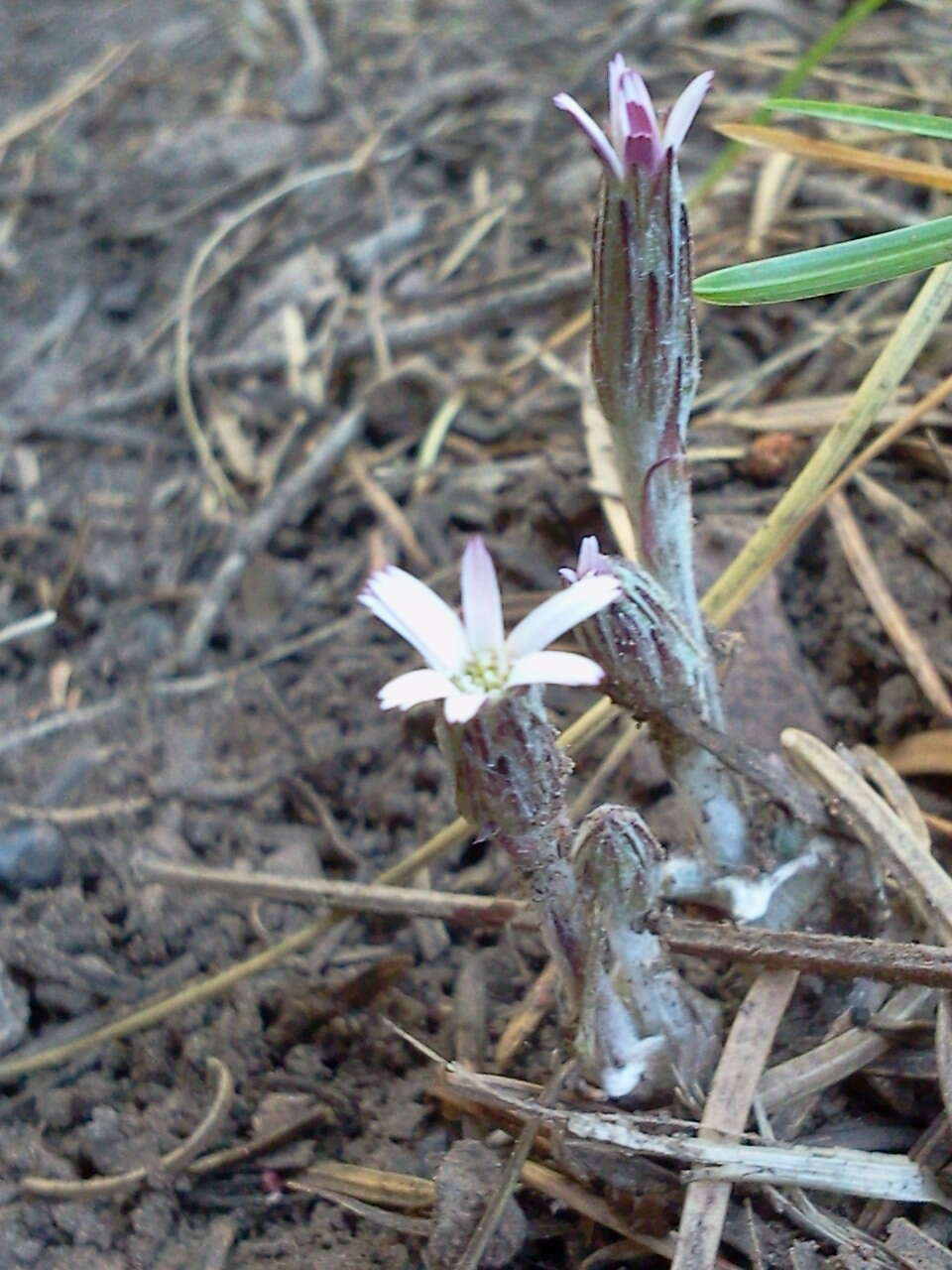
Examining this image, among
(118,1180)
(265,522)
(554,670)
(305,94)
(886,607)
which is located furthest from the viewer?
(305,94)

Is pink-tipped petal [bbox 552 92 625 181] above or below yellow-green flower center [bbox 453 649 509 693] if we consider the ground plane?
above

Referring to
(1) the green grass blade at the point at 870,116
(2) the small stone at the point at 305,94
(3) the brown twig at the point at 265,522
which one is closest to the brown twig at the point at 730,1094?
(1) the green grass blade at the point at 870,116

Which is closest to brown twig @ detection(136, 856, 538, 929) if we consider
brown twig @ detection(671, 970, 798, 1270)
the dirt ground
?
the dirt ground

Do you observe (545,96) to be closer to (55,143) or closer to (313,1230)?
(55,143)

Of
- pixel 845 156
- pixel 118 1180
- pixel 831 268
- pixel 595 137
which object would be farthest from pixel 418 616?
pixel 845 156

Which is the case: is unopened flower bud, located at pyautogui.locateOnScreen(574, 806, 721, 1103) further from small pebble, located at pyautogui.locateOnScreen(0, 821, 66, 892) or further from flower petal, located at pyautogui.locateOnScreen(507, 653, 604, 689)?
small pebble, located at pyautogui.locateOnScreen(0, 821, 66, 892)

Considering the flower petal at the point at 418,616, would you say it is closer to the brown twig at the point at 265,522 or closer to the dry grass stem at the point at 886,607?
the dry grass stem at the point at 886,607

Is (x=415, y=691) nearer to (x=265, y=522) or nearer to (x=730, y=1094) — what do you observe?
(x=730, y=1094)

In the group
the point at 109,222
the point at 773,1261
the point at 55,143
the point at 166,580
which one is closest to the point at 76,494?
the point at 166,580
